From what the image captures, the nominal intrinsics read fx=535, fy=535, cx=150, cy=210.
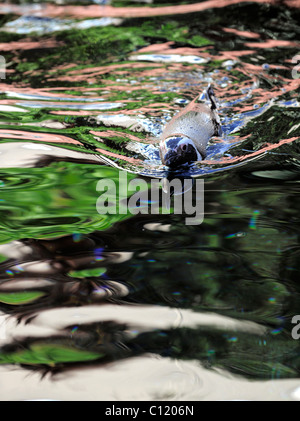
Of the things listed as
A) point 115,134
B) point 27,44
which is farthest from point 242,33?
point 115,134

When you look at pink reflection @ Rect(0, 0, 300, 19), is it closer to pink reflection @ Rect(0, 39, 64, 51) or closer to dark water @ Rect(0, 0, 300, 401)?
pink reflection @ Rect(0, 39, 64, 51)

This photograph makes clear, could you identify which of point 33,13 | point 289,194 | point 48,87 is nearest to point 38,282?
point 289,194

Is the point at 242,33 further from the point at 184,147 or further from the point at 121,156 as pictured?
the point at 184,147

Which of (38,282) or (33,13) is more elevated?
(33,13)

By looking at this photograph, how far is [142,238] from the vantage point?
2080mm

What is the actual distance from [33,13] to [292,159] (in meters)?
3.57

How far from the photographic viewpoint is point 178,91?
385 cm

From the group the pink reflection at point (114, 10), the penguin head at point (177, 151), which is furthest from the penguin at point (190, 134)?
the pink reflection at point (114, 10)

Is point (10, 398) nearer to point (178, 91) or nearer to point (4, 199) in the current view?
point (4, 199)

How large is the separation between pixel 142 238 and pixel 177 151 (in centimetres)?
68

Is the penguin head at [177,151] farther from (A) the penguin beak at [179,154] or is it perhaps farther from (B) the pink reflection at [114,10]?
(B) the pink reflection at [114,10]

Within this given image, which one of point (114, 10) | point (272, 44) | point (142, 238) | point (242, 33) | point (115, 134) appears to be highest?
point (114, 10)

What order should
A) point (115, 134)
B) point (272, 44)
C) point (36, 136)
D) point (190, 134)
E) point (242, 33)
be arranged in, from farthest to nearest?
point (242, 33) < point (272, 44) < point (115, 134) < point (36, 136) < point (190, 134)

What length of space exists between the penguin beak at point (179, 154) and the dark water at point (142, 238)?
2.5 inches
